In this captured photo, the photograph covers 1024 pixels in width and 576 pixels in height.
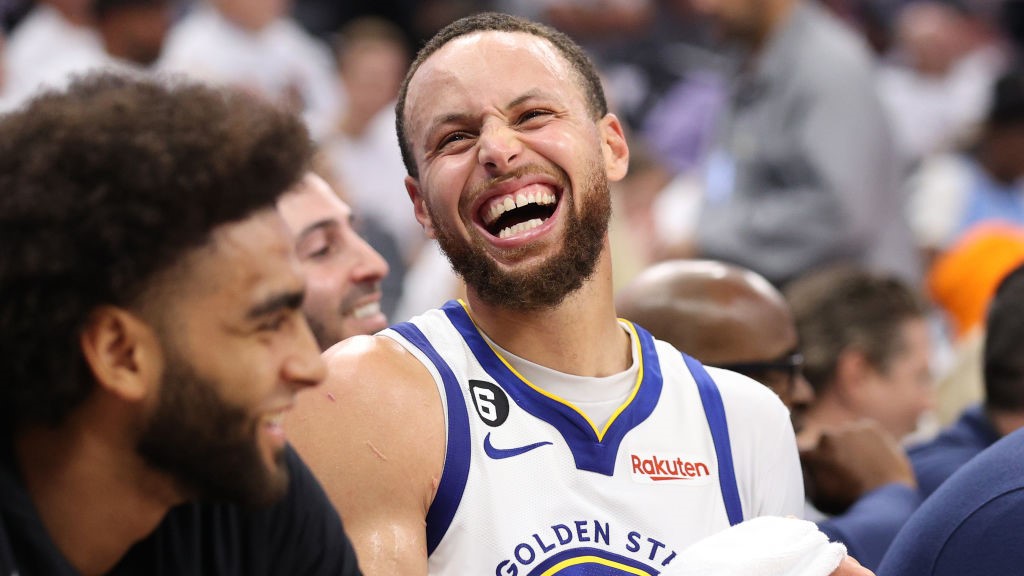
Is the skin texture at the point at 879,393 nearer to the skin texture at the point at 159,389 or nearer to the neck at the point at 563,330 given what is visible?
the neck at the point at 563,330

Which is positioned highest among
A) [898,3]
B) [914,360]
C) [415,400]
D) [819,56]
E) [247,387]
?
[247,387]

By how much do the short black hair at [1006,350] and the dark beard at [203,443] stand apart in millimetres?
2283

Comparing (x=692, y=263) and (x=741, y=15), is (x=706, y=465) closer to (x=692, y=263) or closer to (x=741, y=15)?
(x=692, y=263)

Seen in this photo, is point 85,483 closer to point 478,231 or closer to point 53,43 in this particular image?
point 478,231

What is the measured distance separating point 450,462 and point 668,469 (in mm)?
451

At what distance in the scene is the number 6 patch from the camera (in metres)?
2.60

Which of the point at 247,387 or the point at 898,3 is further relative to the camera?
the point at 898,3

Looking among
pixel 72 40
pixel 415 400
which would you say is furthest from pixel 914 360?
pixel 72 40

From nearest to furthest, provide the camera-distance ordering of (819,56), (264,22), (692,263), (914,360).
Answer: (692,263) < (914,360) < (819,56) < (264,22)

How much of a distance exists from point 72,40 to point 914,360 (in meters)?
4.56

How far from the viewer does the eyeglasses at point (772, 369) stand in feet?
11.2

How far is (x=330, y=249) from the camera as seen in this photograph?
338 centimetres

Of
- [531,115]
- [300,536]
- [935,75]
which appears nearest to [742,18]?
[531,115]

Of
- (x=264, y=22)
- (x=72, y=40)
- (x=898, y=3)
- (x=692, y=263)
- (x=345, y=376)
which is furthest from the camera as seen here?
(x=898, y=3)
